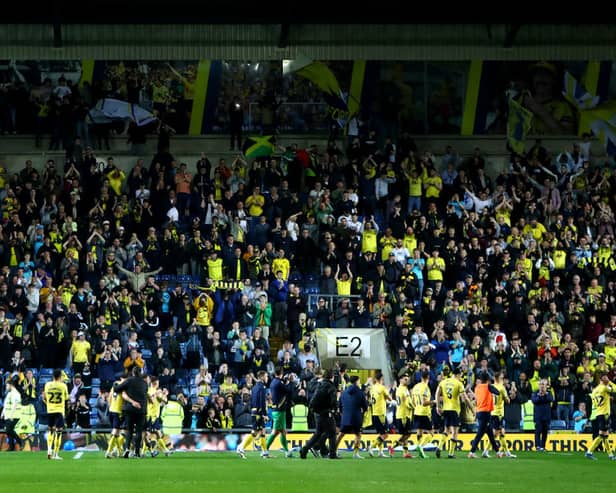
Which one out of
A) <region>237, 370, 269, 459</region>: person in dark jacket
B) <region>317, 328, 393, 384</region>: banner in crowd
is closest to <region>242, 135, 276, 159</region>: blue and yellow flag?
<region>317, 328, 393, 384</region>: banner in crowd

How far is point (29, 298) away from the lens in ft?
122

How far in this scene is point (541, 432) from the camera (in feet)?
110

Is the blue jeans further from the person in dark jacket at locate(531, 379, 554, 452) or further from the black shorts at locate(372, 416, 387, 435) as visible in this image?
the black shorts at locate(372, 416, 387, 435)

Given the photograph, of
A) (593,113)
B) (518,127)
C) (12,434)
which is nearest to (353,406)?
(12,434)

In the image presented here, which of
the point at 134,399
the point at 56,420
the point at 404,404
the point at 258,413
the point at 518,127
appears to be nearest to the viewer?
the point at 134,399

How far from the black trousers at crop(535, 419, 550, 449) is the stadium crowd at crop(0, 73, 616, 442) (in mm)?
1896

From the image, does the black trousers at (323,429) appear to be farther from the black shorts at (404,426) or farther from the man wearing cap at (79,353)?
the man wearing cap at (79,353)

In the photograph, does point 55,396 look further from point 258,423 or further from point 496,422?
point 496,422

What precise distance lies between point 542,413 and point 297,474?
10777 mm

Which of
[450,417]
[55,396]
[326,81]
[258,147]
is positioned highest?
[326,81]

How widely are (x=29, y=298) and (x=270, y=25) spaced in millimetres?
11418

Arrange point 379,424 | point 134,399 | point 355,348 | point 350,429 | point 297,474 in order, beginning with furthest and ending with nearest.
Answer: point 355,348
point 379,424
point 350,429
point 134,399
point 297,474

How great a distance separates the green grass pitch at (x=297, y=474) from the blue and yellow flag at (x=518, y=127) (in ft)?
57.2

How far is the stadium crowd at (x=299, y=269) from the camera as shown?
119 ft
